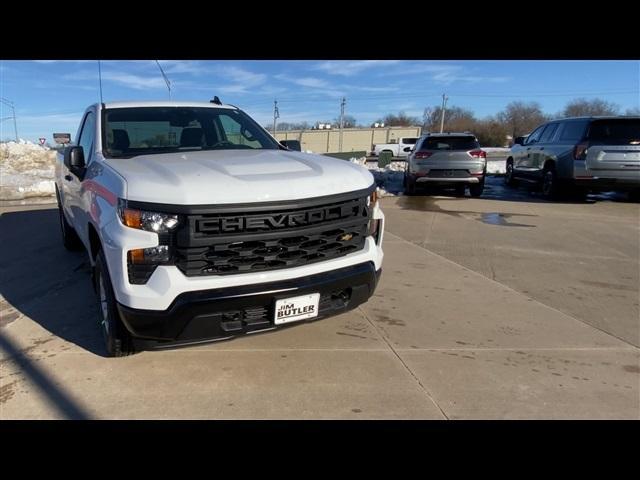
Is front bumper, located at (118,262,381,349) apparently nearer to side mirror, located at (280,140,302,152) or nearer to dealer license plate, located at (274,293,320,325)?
dealer license plate, located at (274,293,320,325)

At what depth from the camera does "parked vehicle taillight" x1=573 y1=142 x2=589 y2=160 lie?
10094 mm

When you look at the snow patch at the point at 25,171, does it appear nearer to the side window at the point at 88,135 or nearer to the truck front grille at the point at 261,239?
the side window at the point at 88,135

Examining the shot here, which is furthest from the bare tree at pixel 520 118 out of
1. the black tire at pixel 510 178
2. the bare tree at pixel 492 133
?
the black tire at pixel 510 178

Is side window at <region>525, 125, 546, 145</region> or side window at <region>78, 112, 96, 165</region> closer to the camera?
side window at <region>78, 112, 96, 165</region>

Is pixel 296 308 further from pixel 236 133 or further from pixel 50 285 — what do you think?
pixel 50 285

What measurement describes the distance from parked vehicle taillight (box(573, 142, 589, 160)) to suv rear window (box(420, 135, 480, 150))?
2.42 metres

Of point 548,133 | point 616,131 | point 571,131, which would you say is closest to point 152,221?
point 616,131

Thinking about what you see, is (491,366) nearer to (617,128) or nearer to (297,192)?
(297,192)

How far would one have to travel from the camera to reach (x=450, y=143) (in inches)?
470

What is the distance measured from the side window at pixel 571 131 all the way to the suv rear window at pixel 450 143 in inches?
79.6

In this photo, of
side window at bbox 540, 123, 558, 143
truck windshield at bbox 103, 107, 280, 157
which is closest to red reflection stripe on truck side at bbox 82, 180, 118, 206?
truck windshield at bbox 103, 107, 280, 157

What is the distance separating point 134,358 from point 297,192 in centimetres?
174

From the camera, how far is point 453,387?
9.64 feet
